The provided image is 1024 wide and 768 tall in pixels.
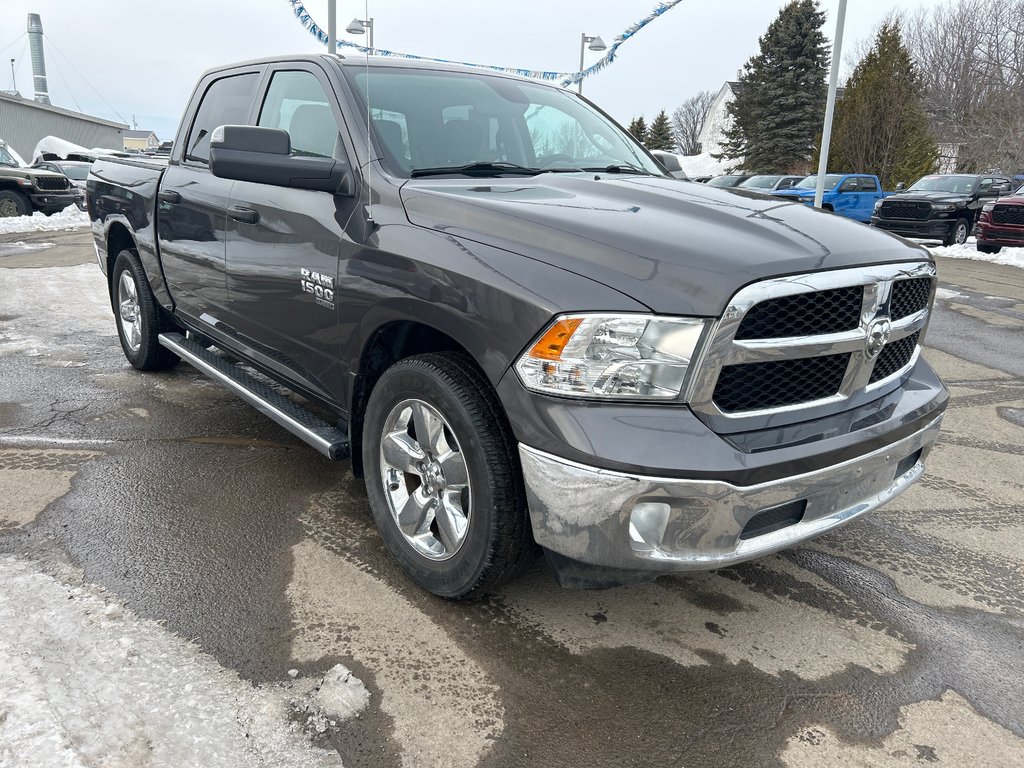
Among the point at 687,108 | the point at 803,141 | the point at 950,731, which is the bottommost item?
the point at 950,731

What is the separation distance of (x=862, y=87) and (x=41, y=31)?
70.3 meters

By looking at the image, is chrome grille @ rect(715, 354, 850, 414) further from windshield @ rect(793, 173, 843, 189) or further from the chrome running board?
windshield @ rect(793, 173, 843, 189)

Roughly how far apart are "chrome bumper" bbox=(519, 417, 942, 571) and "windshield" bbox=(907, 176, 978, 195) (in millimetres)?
18245

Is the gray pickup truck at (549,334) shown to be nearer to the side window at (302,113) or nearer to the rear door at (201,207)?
the side window at (302,113)

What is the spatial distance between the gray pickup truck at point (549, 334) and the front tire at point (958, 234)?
16.4 metres

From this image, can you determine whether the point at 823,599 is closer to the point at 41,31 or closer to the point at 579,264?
the point at 579,264

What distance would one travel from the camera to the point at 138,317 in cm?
523

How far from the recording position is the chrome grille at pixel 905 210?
1672 cm

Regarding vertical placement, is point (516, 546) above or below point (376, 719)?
above

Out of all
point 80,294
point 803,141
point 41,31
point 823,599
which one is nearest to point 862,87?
point 803,141

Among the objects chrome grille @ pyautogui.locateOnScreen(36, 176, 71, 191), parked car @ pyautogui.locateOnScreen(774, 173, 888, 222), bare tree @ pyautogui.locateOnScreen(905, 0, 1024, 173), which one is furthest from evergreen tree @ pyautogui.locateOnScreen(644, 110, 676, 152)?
chrome grille @ pyautogui.locateOnScreen(36, 176, 71, 191)

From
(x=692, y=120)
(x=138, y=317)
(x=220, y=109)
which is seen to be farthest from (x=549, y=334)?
(x=692, y=120)

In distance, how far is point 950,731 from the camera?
2191 millimetres

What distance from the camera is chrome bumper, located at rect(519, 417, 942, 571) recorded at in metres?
2.06
